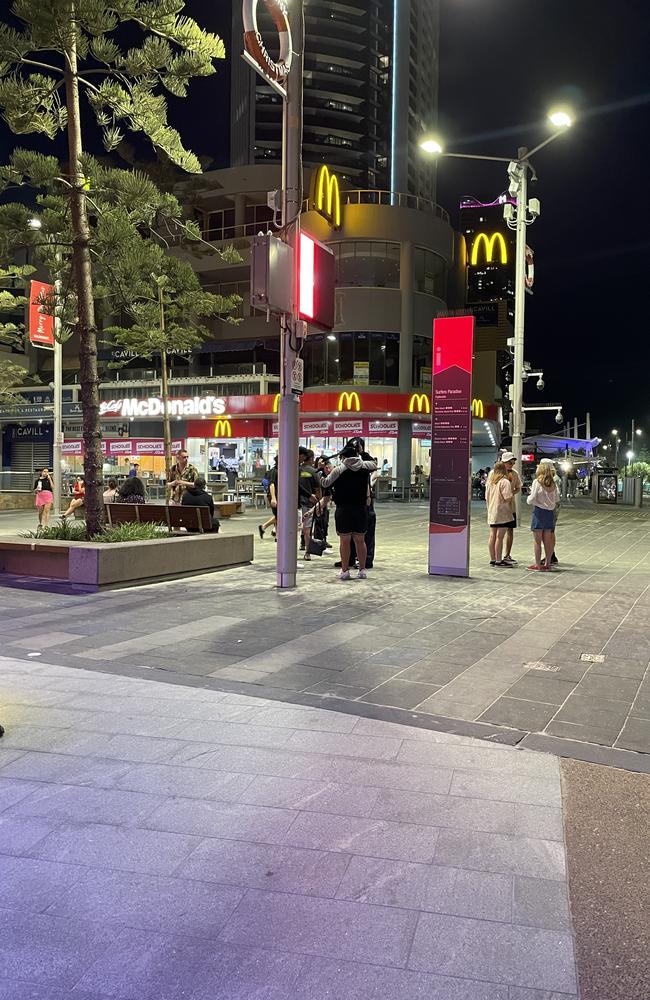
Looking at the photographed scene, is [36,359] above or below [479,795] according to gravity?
above

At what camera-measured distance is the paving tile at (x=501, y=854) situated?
9.30 ft

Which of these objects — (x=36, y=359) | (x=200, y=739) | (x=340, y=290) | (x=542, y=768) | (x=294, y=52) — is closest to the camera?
(x=542, y=768)

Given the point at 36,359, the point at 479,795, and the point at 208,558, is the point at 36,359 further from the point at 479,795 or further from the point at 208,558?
the point at 479,795

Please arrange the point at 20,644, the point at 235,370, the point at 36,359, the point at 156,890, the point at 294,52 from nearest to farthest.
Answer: the point at 156,890, the point at 20,644, the point at 294,52, the point at 235,370, the point at 36,359

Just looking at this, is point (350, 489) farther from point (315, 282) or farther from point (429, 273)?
point (429, 273)

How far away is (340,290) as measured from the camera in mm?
37750

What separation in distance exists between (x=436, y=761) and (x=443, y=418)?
24.0 feet

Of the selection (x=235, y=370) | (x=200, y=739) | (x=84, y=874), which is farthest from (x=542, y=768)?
(x=235, y=370)

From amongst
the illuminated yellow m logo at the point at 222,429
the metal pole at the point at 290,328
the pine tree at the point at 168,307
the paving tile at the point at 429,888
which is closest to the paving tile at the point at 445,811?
the paving tile at the point at 429,888

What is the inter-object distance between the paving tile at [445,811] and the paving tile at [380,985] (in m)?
0.99

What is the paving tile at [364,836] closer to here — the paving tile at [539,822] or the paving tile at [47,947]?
the paving tile at [539,822]

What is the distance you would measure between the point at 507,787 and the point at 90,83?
10.7 metres

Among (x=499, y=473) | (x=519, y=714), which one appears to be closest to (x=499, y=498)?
(x=499, y=473)

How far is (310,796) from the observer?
344 centimetres
